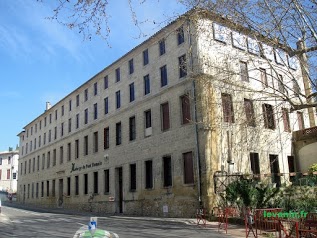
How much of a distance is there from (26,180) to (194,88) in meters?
40.1

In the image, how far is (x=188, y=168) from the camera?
74.4 feet

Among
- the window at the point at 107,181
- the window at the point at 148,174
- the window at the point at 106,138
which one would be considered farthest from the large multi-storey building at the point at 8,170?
the window at the point at 148,174

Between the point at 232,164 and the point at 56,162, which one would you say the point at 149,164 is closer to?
the point at 232,164

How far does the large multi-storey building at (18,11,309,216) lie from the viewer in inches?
818

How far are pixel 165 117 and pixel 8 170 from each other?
206ft

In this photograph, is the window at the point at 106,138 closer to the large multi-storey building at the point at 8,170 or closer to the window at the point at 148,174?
the window at the point at 148,174

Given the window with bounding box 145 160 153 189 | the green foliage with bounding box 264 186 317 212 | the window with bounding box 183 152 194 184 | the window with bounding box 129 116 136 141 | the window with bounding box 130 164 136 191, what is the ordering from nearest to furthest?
the green foliage with bounding box 264 186 317 212, the window with bounding box 183 152 194 184, the window with bounding box 145 160 153 189, the window with bounding box 130 164 136 191, the window with bounding box 129 116 136 141

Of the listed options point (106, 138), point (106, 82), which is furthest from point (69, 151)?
point (106, 82)

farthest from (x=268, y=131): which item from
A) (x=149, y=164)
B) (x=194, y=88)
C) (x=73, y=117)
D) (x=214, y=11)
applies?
(x=73, y=117)

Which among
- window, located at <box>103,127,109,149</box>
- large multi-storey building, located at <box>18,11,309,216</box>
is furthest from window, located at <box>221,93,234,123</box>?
window, located at <box>103,127,109,149</box>

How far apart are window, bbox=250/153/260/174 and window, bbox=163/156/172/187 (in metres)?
5.60

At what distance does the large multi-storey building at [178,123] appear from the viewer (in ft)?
68.2

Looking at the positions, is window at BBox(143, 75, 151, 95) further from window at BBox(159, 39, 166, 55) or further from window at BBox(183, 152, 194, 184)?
window at BBox(183, 152, 194, 184)

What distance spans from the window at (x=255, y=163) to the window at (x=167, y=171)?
5601 mm
